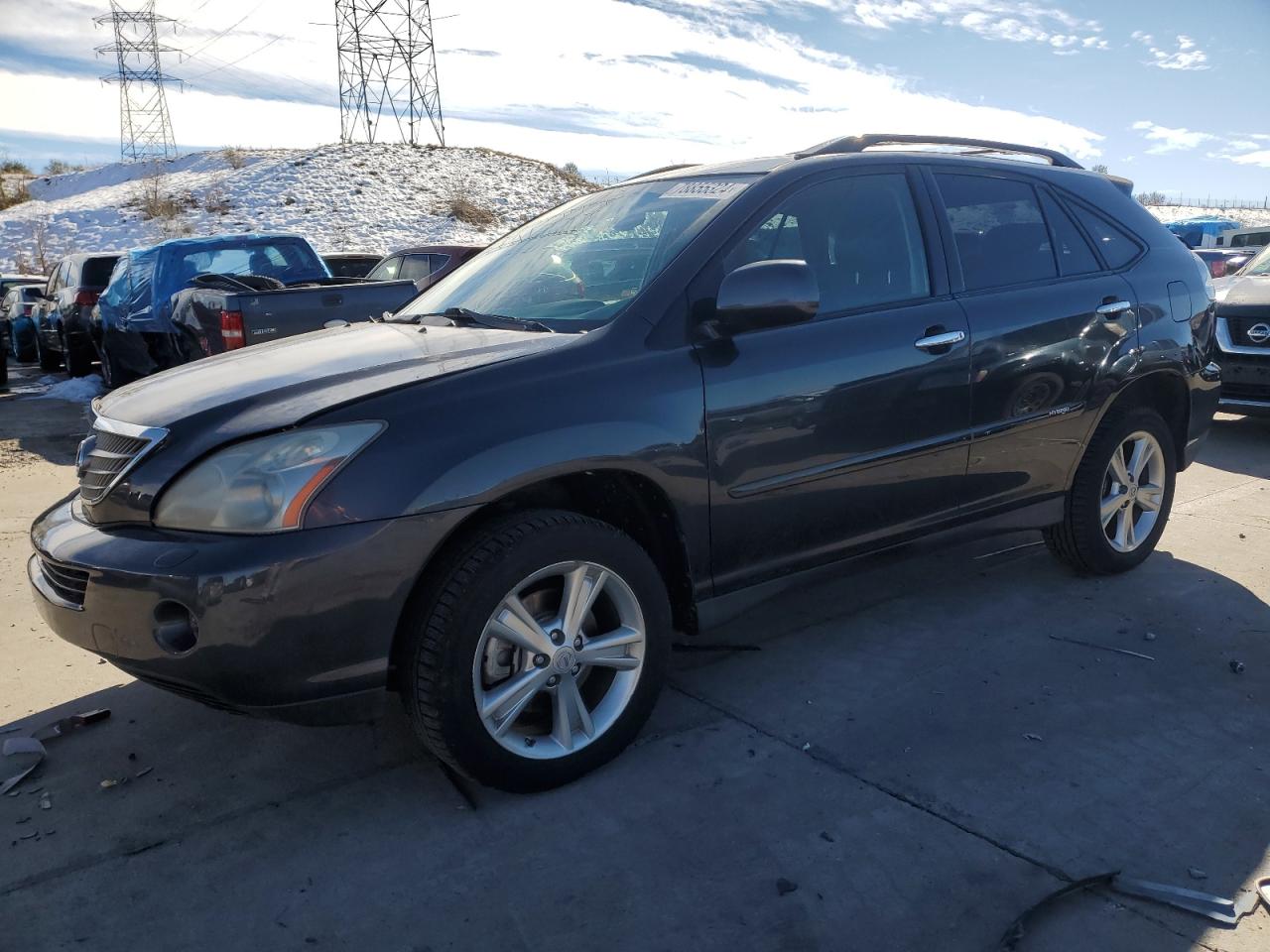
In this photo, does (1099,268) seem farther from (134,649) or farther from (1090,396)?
(134,649)

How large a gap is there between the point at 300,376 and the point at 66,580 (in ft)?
2.77

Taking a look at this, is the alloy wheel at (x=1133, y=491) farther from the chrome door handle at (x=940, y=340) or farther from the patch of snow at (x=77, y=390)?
the patch of snow at (x=77, y=390)

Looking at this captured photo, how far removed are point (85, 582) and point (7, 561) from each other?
3.01 metres

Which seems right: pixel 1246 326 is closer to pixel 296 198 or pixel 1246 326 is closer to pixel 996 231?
pixel 996 231

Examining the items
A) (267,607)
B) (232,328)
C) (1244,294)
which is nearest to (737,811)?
(267,607)

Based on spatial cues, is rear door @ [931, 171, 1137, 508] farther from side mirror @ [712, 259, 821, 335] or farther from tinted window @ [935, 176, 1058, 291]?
side mirror @ [712, 259, 821, 335]

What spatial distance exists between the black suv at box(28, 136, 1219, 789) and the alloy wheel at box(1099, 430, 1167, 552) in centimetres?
7

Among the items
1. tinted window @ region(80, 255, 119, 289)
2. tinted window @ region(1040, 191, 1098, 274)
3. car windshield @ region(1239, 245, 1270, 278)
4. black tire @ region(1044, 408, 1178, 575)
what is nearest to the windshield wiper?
tinted window @ region(1040, 191, 1098, 274)

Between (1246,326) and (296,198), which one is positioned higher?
(296,198)

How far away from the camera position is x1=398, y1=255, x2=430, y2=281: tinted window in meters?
13.2

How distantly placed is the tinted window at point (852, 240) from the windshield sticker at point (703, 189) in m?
0.18

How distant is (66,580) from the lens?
2.82m

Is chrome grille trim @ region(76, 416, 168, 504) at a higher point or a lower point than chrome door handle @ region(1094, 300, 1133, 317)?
lower

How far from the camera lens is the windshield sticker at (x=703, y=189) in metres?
3.55
